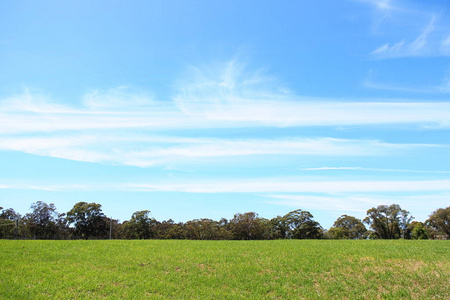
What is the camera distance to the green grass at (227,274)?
43.0ft

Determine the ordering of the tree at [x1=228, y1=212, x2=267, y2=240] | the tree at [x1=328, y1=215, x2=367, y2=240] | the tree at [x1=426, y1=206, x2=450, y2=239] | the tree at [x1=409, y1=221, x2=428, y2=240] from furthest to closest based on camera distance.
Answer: the tree at [x1=328, y1=215, x2=367, y2=240] < the tree at [x1=228, y1=212, x2=267, y2=240] < the tree at [x1=409, y1=221, x2=428, y2=240] < the tree at [x1=426, y1=206, x2=450, y2=239]

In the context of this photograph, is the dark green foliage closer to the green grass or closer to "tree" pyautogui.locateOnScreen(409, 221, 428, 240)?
the green grass

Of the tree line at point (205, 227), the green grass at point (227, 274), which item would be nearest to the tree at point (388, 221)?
the tree line at point (205, 227)

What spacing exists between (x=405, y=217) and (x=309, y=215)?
2116 cm

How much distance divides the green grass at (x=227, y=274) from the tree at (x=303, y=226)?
4833 centimetres

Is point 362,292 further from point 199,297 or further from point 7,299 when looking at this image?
point 7,299

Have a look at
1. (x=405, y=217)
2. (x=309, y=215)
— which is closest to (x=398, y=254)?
(x=309, y=215)

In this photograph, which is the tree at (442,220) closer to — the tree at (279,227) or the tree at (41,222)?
the tree at (279,227)

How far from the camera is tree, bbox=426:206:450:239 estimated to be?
58.6m

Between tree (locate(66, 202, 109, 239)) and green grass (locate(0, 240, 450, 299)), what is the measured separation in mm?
55063

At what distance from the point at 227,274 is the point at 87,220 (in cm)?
6761

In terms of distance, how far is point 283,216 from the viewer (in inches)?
2869

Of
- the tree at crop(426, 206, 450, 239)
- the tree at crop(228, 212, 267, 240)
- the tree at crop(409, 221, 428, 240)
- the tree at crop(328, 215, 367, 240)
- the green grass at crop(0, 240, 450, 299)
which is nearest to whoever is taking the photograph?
the green grass at crop(0, 240, 450, 299)

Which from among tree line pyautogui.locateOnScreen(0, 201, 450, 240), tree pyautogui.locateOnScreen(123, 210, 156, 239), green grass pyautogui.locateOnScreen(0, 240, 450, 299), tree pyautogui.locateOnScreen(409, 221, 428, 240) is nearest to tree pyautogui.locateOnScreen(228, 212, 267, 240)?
tree line pyautogui.locateOnScreen(0, 201, 450, 240)
